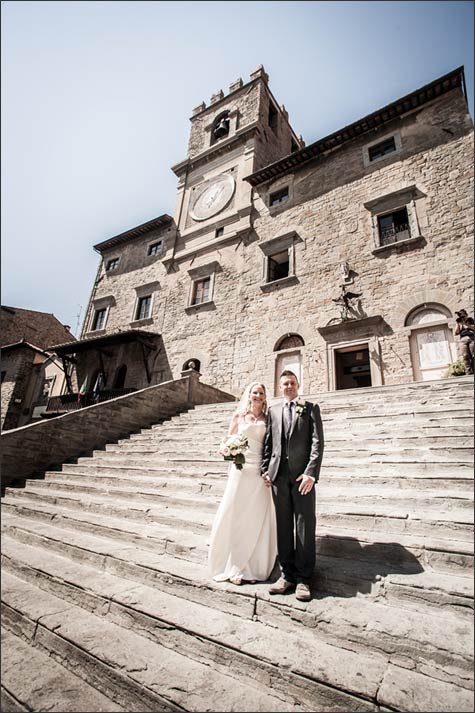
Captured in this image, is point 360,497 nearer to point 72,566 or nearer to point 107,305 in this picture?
point 72,566

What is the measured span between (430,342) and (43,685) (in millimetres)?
10529

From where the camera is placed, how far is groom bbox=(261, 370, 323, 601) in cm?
253

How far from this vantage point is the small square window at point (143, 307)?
17812mm

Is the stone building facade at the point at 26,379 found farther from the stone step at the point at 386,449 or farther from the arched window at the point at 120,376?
the stone step at the point at 386,449

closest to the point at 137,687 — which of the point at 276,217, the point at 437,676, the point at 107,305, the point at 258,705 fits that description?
the point at 258,705

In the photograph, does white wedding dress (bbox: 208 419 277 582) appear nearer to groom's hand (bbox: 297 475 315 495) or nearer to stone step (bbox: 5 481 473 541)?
groom's hand (bbox: 297 475 315 495)

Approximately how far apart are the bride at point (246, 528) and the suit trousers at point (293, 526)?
0.73ft

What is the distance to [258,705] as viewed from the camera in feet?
5.45

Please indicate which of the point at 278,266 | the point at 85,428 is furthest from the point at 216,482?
the point at 278,266

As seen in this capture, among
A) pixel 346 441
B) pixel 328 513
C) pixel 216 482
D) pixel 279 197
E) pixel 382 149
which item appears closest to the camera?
pixel 328 513

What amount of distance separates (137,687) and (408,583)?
1.84 m

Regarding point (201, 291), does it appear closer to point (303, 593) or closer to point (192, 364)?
point (192, 364)

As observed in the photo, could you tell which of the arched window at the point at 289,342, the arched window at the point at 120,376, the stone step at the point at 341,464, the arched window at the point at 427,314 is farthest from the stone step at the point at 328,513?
the arched window at the point at 120,376

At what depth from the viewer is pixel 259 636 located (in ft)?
6.84
